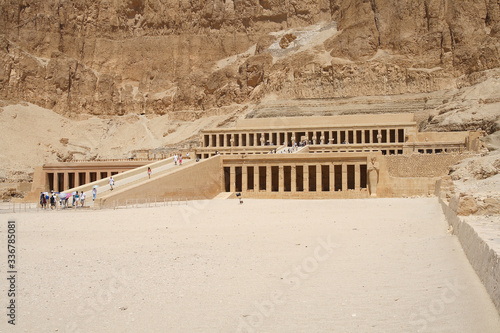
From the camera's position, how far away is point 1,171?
209 ft

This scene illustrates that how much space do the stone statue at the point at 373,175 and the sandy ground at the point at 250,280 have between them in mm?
17798

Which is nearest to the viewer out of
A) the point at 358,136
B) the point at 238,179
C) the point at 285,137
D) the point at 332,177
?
the point at 332,177

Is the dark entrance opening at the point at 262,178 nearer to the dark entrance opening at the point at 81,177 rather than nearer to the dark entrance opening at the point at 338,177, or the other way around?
the dark entrance opening at the point at 338,177

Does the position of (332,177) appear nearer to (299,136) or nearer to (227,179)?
(227,179)

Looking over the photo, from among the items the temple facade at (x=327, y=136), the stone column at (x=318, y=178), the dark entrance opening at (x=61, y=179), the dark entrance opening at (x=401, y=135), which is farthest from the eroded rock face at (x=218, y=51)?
the dark entrance opening at (x=61, y=179)

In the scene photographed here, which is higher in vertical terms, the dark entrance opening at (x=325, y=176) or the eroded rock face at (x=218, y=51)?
the eroded rock face at (x=218, y=51)

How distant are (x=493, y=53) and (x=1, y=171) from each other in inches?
2293

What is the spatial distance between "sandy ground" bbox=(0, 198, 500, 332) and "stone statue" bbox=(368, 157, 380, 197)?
1780 cm

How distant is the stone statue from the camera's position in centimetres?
3669

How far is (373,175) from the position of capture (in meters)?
36.9

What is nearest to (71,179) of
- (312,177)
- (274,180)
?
(274,180)

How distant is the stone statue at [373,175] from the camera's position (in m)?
36.7

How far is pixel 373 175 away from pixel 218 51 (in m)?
69.1

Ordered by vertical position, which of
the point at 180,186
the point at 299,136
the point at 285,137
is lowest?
the point at 180,186
